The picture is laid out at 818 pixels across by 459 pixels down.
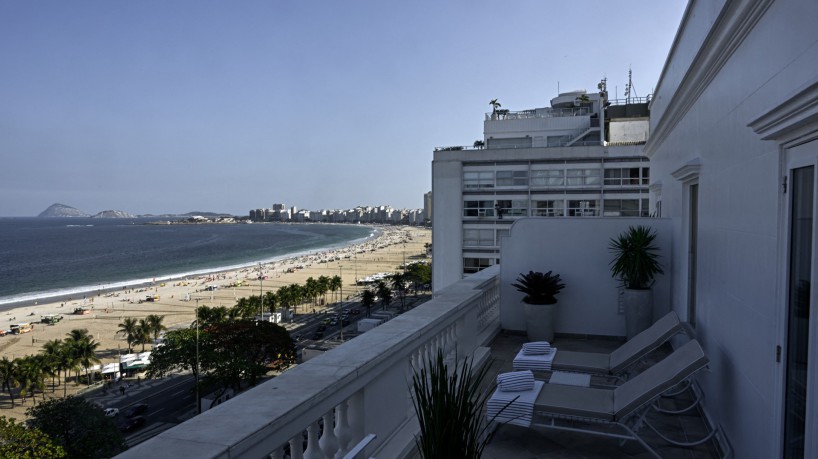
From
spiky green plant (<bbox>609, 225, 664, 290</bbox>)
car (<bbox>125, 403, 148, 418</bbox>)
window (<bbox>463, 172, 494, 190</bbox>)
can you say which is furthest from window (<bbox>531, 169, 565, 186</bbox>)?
spiky green plant (<bbox>609, 225, 664, 290</bbox>)

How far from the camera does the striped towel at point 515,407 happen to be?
4.17 metres

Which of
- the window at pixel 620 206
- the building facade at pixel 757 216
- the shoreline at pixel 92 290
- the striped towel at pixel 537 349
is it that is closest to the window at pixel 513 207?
the window at pixel 620 206

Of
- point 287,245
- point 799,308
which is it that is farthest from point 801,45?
point 287,245

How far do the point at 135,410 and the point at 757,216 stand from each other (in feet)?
94.2

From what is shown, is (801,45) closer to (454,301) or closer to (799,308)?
(799,308)

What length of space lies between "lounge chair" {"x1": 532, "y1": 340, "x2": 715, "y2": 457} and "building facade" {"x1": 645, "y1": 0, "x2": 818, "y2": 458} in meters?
0.38

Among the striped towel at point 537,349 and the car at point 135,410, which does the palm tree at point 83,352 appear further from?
the striped towel at point 537,349

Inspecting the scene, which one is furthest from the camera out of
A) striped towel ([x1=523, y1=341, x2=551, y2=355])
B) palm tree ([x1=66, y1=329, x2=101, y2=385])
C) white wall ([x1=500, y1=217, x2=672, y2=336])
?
palm tree ([x1=66, y1=329, x2=101, y2=385])

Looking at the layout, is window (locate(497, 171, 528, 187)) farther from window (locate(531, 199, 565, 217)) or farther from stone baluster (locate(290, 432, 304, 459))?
stone baluster (locate(290, 432, 304, 459))

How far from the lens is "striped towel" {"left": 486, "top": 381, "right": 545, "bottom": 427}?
A: 4168 millimetres

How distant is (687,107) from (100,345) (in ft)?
142

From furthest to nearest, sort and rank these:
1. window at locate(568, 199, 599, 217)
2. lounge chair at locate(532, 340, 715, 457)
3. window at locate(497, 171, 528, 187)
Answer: window at locate(497, 171, 528, 187) → window at locate(568, 199, 599, 217) → lounge chair at locate(532, 340, 715, 457)

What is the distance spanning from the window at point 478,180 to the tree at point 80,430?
24.3 meters

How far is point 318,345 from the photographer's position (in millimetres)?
36781
